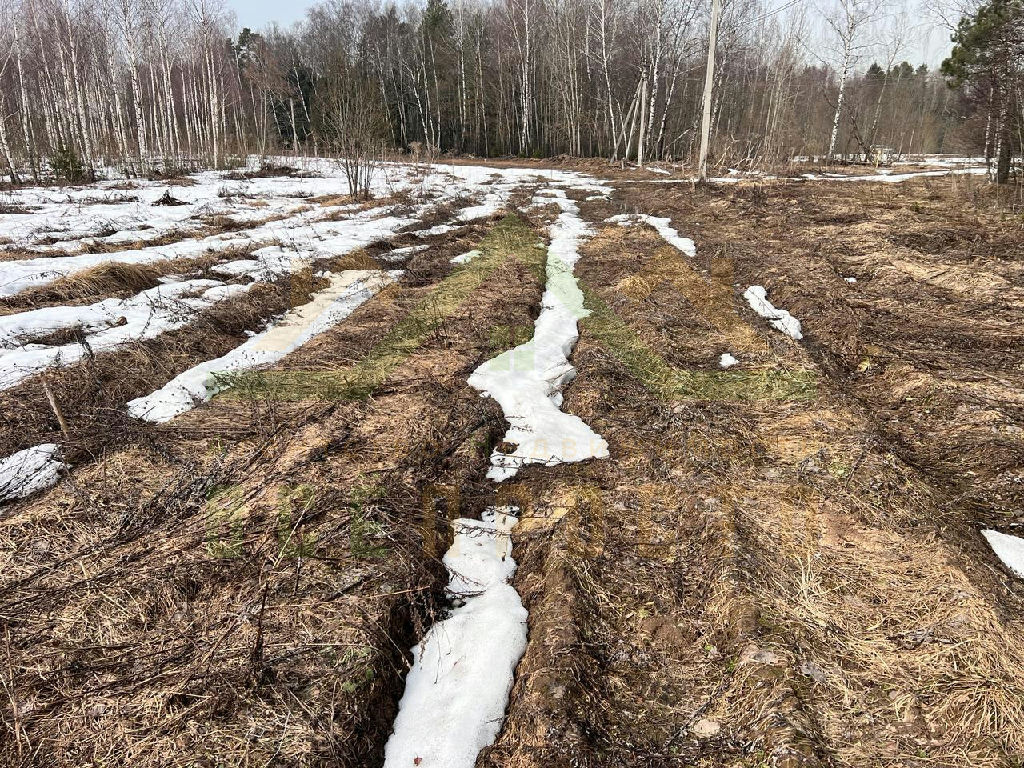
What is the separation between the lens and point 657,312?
641cm

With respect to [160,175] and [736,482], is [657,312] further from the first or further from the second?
[160,175]

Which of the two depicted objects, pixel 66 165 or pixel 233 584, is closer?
pixel 233 584

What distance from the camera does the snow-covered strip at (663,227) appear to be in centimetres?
929

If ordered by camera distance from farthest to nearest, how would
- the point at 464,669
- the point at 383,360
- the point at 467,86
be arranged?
the point at 467,86
the point at 383,360
the point at 464,669

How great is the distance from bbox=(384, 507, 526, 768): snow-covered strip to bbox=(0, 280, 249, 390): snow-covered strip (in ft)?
15.1

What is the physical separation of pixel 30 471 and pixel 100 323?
3202 millimetres

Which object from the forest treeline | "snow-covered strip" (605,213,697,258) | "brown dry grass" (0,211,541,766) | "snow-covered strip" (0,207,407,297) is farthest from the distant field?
the forest treeline

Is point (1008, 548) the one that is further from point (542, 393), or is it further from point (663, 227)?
point (663, 227)

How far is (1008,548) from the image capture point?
278cm

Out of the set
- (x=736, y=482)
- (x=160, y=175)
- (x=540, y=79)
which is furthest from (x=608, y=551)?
(x=540, y=79)

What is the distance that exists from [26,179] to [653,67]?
79.9 ft

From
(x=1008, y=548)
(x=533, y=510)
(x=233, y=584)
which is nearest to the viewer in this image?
(x=233, y=584)

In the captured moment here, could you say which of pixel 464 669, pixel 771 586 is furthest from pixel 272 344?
pixel 771 586

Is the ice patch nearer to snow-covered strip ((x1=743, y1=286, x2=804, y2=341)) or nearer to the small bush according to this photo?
snow-covered strip ((x1=743, y1=286, x2=804, y2=341))
